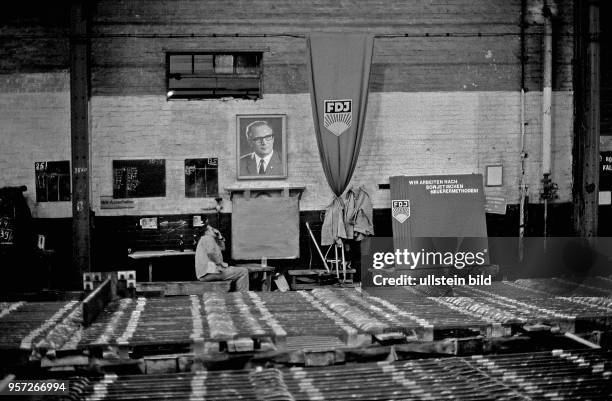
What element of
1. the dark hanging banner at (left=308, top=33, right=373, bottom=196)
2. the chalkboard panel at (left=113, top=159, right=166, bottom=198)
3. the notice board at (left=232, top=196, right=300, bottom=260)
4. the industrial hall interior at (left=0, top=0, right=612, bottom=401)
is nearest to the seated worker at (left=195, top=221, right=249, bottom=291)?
the industrial hall interior at (left=0, top=0, right=612, bottom=401)

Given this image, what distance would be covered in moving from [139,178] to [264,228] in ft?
8.57

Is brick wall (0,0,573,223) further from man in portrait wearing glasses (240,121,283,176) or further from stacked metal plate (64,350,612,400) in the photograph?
stacked metal plate (64,350,612,400)

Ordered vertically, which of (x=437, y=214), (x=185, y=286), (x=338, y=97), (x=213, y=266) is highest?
(x=338, y=97)

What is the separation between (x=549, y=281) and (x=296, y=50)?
740 cm

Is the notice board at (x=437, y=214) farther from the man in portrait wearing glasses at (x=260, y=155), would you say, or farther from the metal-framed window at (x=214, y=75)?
the metal-framed window at (x=214, y=75)

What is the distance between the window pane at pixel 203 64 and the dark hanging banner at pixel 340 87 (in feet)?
6.69

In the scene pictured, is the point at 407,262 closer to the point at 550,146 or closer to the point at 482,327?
the point at 550,146

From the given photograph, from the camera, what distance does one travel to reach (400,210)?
40.4 ft

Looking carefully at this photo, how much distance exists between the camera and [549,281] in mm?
6680

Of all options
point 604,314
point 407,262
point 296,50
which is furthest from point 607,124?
point 604,314

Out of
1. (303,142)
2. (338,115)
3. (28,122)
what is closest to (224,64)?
(303,142)

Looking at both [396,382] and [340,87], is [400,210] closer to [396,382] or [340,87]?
[340,87]

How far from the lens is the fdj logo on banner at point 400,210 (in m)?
12.3

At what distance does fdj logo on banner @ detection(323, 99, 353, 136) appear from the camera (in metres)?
11.9
